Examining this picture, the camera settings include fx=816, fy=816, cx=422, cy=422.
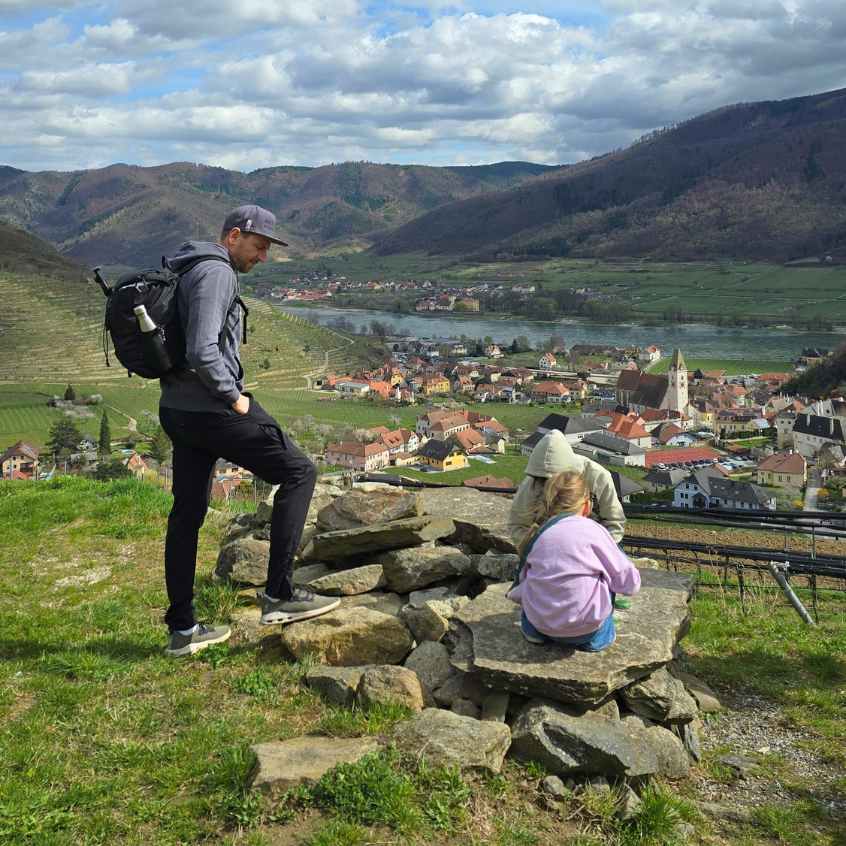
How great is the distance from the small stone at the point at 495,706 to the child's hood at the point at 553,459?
1238 millimetres

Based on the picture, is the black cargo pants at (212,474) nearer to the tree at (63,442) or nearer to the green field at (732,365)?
the tree at (63,442)

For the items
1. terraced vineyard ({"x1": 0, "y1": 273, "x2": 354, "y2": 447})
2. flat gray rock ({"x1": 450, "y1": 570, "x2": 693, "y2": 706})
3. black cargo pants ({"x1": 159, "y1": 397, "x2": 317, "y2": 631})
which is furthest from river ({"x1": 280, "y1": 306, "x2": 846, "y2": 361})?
black cargo pants ({"x1": 159, "y1": 397, "x2": 317, "y2": 631})

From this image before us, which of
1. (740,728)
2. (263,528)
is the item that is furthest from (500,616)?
(263,528)

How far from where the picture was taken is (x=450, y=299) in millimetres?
152375

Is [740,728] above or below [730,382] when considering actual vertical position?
above

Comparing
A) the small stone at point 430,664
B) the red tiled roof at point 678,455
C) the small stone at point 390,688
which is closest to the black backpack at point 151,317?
the small stone at point 390,688

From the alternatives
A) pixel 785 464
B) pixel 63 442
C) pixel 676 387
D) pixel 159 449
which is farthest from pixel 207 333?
pixel 676 387

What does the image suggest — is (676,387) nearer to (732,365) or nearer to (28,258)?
(732,365)

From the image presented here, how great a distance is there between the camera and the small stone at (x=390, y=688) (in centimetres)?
389

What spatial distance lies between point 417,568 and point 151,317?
2313mm

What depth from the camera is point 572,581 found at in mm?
3959

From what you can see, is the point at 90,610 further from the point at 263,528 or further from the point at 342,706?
the point at 342,706

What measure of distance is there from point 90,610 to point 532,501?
10.1ft

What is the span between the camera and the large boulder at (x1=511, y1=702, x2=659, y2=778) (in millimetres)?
3412
